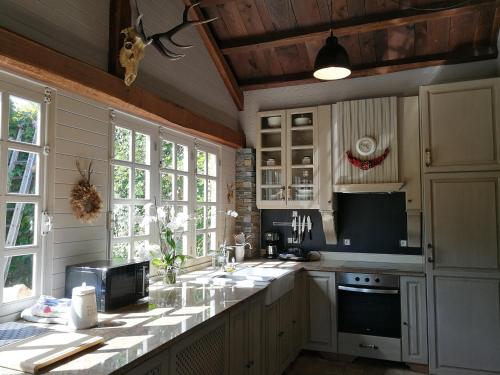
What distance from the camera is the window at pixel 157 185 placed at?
289 centimetres

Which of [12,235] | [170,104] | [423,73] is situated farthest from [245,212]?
[12,235]

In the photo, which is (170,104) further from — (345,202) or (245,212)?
(345,202)

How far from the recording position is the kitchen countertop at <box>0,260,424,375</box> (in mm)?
1563

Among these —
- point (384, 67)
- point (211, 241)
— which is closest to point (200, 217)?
point (211, 241)

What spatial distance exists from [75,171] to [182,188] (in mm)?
1348

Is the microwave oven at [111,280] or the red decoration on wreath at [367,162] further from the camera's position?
the red decoration on wreath at [367,162]

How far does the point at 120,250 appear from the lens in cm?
288

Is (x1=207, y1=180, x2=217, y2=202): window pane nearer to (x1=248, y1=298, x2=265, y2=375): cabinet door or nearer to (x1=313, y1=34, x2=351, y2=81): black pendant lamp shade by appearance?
(x1=248, y1=298, x2=265, y2=375): cabinet door

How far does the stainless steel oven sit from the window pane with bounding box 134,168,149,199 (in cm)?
204

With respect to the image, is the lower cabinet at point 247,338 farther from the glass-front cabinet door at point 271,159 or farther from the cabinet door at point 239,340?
the glass-front cabinet door at point 271,159

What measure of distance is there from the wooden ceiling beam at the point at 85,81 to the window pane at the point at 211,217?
2.92ft

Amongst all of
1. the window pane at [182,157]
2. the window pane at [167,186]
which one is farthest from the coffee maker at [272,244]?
the window pane at [167,186]

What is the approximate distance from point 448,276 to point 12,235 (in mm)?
3369

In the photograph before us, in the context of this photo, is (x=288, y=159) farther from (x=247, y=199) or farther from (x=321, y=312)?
(x=321, y=312)
